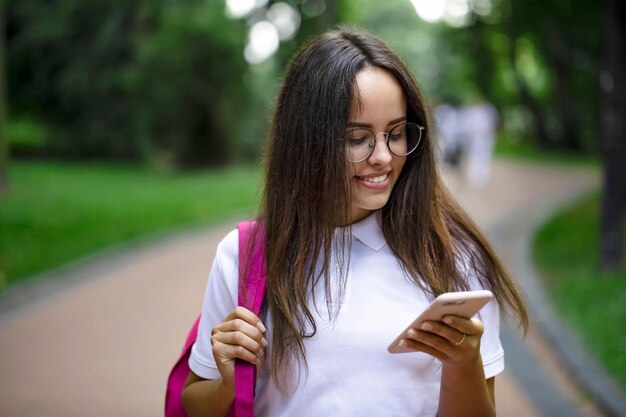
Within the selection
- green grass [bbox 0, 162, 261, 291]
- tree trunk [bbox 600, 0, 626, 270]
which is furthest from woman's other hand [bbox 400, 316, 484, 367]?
tree trunk [bbox 600, 0, 626, 270]

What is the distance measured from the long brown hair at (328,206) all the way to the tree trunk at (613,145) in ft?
20.7

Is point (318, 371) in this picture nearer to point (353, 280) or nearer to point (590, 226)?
point (353, 280)

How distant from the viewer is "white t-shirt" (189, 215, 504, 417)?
2.02 meters

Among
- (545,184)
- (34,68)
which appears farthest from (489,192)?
(34,68)

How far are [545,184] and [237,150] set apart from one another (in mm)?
9236

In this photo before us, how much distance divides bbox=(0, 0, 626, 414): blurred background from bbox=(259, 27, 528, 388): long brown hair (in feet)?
12.5

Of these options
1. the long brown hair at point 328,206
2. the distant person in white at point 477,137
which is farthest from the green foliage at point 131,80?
the long brown hair at point 328,206

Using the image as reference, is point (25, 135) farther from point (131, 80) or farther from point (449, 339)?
point (449, 339)

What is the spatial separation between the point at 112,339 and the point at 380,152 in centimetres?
509

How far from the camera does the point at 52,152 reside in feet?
82.2

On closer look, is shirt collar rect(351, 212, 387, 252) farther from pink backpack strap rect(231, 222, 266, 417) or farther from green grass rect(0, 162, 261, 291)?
green grass rect(0, 162, 261, 291)

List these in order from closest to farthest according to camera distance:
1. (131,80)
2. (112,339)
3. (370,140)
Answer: (370,140)
(112,339)
(131,80)

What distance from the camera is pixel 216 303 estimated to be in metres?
2.13

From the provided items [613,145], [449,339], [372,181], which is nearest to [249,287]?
[372,181]
